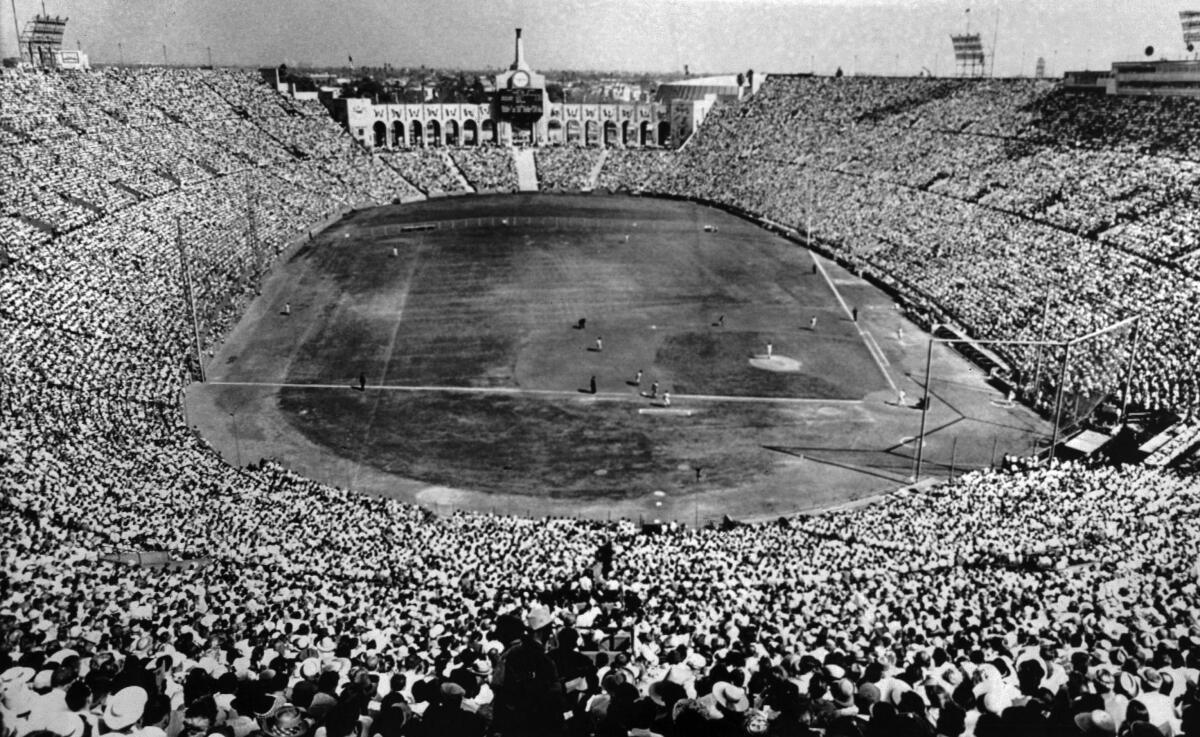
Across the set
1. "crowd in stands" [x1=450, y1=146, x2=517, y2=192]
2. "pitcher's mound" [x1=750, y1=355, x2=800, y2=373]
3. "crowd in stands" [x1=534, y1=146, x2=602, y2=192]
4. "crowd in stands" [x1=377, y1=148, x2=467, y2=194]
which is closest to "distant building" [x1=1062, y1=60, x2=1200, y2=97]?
"crowd in stands" [x1=534, y1=146, x2=602, y2=192]

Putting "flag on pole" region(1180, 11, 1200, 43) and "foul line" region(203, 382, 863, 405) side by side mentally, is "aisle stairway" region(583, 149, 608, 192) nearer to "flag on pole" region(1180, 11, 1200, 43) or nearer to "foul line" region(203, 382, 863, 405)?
"flag on pole" region(1180, 11, 1200, 43)

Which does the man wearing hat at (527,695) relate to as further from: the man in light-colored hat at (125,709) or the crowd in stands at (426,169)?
the crowd in stands at (426,169)

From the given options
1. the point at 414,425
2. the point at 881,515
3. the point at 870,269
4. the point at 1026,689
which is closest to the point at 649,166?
the point at 870,269

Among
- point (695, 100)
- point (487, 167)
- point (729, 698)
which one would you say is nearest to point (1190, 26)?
point (695, 100)

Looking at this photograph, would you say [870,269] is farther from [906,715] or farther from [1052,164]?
[906,715]

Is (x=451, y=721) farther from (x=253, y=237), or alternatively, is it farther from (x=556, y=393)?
(x=253, y=237)

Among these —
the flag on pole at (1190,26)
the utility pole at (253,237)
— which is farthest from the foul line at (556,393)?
the flag on pole at (1190,26)
